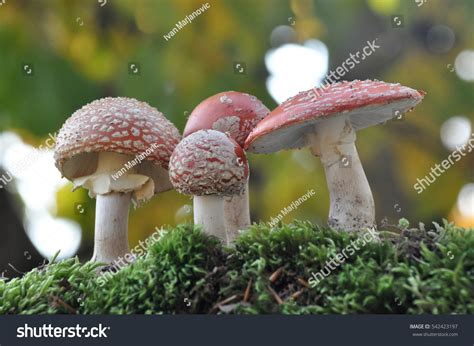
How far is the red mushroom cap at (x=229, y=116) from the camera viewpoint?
1.91 m

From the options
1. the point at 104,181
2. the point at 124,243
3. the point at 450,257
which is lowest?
the point at 450,257

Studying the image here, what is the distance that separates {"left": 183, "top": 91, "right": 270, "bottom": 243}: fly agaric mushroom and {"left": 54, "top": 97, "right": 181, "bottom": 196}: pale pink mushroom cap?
0.13m

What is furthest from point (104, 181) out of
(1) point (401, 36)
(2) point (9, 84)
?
(1) point (401, 36)

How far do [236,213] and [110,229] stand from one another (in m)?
0.51

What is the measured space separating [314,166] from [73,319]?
2.00 m

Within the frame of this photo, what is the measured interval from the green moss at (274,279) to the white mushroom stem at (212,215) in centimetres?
21

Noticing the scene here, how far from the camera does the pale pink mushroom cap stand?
5.67 feet

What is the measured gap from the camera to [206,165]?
1.53m

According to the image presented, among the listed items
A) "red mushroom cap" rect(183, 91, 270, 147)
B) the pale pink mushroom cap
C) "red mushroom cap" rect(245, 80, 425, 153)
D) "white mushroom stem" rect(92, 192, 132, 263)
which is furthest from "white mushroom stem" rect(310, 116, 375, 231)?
"white mushroom stem" rect(92, 192, 132, 263)

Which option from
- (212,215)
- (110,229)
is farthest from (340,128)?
(110,229)

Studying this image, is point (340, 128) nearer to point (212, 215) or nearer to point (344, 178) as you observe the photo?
point (344, 178)

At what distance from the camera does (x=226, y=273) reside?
140 centimetres

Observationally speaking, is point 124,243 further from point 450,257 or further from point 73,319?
point 450,257

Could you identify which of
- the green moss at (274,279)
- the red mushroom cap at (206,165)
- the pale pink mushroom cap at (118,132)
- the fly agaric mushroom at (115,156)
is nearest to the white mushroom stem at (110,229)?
the fly agaric mushroom at (115,156)
